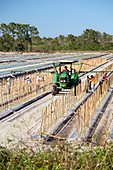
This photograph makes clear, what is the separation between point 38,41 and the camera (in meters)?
99.9

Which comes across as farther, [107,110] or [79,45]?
[79,45]

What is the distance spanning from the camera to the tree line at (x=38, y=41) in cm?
8512

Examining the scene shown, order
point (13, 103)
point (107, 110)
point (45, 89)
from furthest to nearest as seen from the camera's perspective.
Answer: point (45, 89)
point (13, 103)
point (107, 110)

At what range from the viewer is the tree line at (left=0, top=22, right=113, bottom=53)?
85125 millimetres

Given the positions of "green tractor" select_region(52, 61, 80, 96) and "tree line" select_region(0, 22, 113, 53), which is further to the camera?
"tree line" select_region(0, 22, 113, 53)

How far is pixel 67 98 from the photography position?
603 inches

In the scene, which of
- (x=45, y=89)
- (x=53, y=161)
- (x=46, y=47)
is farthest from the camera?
(x=46, y=47)

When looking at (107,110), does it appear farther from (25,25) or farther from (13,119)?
(25,25)

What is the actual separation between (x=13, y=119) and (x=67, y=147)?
7.53 meters

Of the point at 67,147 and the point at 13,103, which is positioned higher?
the point at 67,147

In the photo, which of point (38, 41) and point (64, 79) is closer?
point (64, 79)

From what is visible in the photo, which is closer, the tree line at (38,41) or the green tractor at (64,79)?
the green tractor at (64,79)

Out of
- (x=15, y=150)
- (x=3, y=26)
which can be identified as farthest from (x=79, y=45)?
(x=15, y=150)

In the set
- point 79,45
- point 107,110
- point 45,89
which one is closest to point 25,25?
point 79,45
